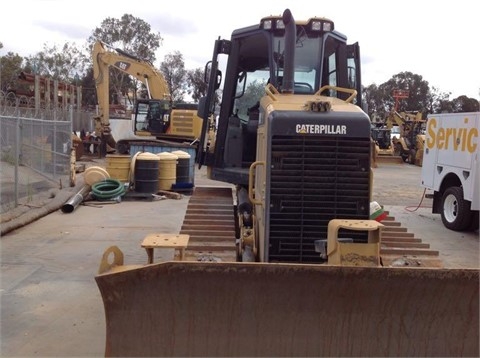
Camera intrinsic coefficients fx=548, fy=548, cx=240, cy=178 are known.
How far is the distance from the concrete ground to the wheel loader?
123cm

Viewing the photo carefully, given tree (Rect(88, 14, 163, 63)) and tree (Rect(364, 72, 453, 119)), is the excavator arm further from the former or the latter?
tree (Rect(364, 72, 453, 119))

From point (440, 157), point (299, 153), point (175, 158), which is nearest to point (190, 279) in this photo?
point (299, 153)

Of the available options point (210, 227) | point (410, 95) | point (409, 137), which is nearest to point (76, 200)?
point (210, 227)

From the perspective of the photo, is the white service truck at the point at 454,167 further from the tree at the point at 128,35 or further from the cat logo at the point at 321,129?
the tree at the point at 128,35

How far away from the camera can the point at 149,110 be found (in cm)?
2481

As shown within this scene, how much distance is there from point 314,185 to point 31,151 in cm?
1038

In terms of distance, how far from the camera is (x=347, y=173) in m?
4.53

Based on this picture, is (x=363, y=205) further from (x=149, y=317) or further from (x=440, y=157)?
(x=440, y=157)

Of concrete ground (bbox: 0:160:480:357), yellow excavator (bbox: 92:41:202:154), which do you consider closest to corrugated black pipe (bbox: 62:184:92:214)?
concrete ground (bbox: 0:160:480:357)

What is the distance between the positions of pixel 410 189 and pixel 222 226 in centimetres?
1475

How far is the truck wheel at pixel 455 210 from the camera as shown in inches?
424

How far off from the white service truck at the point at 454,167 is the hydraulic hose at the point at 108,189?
7213mm

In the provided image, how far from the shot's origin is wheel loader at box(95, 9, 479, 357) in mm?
3781

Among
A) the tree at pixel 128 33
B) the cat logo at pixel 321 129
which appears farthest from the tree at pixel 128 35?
the cat logo at pixel 321 129
